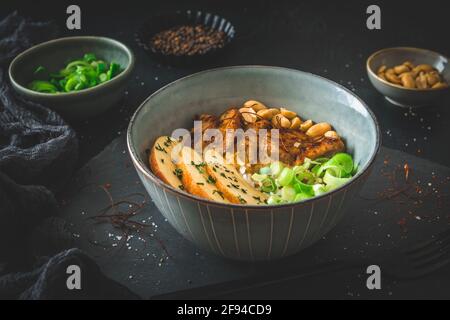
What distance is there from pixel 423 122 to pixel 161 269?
1202 millimetres

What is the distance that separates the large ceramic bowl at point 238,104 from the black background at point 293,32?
513 mm

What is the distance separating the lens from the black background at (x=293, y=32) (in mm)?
2490

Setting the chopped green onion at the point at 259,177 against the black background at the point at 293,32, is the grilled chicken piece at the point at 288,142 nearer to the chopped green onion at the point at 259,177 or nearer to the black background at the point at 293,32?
the chopped green onion at the point at 259,177

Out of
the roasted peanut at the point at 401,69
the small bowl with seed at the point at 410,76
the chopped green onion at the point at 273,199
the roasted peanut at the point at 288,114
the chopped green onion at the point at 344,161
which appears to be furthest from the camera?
the roasted peanut at the point at 401,69

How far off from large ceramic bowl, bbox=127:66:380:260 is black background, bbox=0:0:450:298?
51cm

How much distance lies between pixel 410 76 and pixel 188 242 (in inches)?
46.4

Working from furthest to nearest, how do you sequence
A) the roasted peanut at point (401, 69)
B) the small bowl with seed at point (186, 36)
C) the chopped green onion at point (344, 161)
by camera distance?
1. the small bowl with seed at point (186, 36)
2. the roasted peanut at point (401, 69)
3. the chopped green onion at point (344, 161)

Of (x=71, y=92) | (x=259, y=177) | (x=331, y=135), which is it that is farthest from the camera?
(x=71, y=92)

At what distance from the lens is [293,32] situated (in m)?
2.90

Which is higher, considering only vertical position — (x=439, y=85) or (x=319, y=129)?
(x=319, y=129)

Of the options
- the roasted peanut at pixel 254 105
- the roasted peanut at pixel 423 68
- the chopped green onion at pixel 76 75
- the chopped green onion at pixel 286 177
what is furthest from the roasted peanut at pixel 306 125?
the chopped green onion at pixel 76 75

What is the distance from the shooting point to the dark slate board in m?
1.57

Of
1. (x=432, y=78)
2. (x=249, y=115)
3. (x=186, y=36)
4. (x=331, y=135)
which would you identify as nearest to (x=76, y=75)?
(x=186, y=36)

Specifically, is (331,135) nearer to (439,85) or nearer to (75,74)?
(439,85)
